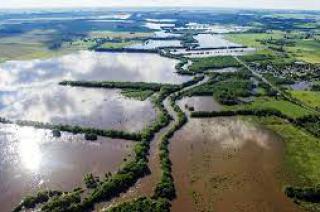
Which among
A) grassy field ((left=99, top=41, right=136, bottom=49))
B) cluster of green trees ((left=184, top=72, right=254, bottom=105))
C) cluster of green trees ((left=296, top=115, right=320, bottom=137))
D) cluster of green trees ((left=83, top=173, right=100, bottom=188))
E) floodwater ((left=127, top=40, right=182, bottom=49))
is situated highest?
grassy field ((left=99, top=41, right=136, bottom=49))

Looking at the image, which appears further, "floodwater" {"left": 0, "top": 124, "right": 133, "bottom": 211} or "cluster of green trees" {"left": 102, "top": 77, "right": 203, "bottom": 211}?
"floodwater" {"left": 0, "top": 124, "right": 133, "bottom": 211}

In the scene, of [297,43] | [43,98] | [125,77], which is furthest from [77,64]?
[297,43]

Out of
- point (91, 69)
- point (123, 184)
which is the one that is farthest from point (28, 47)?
point (123, 184)

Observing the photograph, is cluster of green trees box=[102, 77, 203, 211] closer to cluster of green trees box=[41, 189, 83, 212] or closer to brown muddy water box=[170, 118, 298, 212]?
brown muddy water box=[170, 118, 298, 212]

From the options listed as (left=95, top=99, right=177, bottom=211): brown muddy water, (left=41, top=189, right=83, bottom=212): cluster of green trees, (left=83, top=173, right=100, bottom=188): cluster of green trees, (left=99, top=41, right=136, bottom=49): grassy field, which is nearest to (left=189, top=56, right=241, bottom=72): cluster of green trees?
(left=99, top=41, right=136, bottom=49): grassy field

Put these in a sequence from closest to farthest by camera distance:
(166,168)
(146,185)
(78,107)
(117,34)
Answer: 1. (146,185)
2. (166,168)
3. (78,107)
4. (117,34)

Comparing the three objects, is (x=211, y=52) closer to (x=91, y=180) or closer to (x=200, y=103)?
(x=200, y=103)

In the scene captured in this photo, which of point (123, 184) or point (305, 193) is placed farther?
point (123, 184)

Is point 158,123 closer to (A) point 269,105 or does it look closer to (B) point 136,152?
(B) point 136,152
